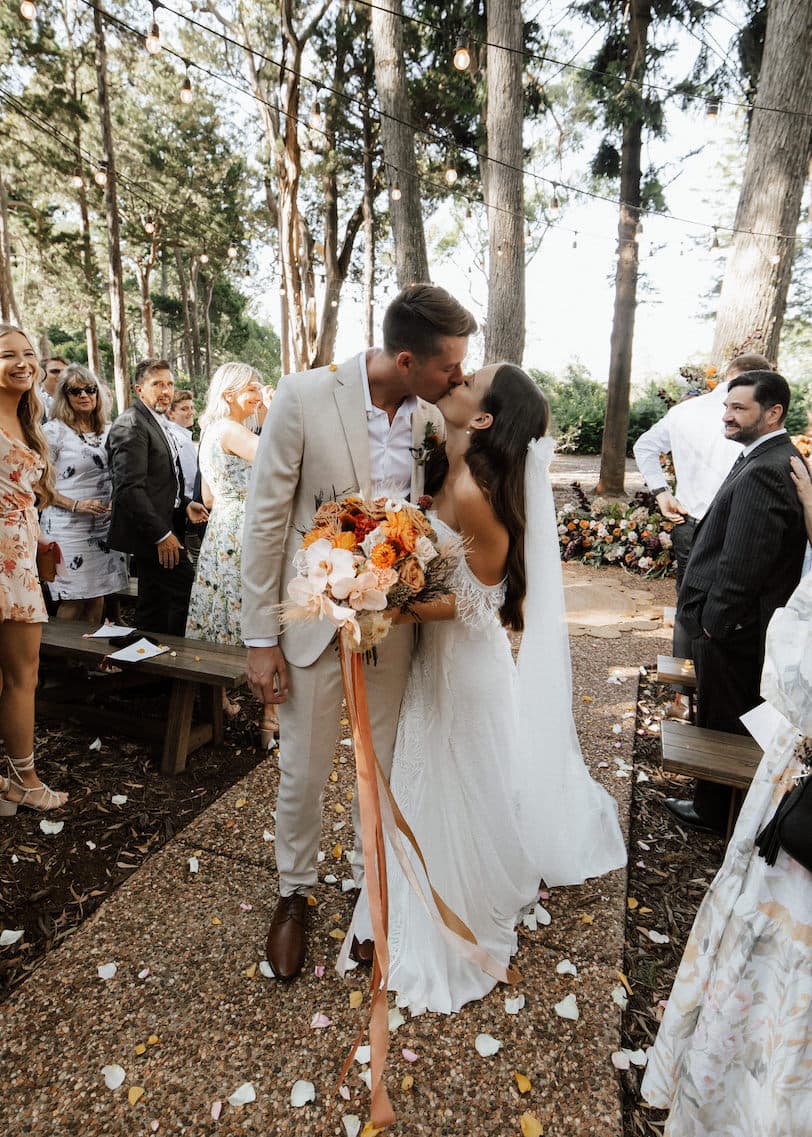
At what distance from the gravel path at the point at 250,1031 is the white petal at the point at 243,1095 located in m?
0.01

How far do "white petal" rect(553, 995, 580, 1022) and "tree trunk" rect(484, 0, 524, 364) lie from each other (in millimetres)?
6195

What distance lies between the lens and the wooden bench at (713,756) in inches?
96.0

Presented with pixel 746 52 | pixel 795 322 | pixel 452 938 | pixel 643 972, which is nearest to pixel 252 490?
pixel 452 938

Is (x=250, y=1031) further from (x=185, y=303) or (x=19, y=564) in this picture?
(x=185, y=303)

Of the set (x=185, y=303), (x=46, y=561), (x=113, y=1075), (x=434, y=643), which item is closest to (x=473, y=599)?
(x=434, y=643)

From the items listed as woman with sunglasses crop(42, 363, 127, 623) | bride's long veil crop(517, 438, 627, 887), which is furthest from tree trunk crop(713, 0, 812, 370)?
woman with sunglasses crop(42, 363, 127, 623)

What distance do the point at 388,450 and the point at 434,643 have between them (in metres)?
0.71

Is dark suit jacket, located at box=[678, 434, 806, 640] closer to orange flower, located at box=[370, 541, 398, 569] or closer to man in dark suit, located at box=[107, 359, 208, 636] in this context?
orange flower, located at box=[370, 541, 398, 569]

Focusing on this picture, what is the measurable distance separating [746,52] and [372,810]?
12875 millimetres

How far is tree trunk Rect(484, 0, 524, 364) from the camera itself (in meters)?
6.73

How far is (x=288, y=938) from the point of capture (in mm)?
2213

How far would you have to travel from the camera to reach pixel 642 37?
34.0ft

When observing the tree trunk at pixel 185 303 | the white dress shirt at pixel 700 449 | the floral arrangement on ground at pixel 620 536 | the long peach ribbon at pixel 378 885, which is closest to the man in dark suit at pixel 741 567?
the white dress shirt at pixel 700 449

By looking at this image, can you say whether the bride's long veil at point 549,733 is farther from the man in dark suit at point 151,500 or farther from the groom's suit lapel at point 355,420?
the man in dark suit at point 151,500
